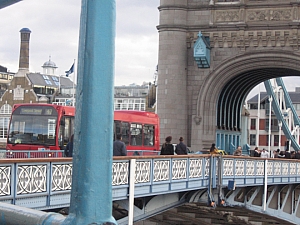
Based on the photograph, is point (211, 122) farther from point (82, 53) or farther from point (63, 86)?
point (63, 86)

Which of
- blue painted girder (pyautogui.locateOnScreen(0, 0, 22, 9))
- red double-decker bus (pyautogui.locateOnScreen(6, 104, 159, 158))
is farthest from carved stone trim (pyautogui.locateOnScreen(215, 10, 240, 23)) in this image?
blue painted girder (pyautogui.locateOnScreen(0, 0, 22, 9))

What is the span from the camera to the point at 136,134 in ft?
83.1

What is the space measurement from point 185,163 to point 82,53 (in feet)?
47.5

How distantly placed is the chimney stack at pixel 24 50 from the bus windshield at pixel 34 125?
59066 millimetres

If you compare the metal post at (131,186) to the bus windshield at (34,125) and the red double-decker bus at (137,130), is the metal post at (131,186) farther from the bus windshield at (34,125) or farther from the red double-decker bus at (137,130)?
the red double-decker bus at (137,130)

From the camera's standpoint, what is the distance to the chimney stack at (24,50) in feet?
260

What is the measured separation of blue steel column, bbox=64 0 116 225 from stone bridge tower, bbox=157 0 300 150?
103ft

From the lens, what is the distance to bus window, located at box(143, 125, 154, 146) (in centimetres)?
2625

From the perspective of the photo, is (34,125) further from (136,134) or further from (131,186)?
(131,186)

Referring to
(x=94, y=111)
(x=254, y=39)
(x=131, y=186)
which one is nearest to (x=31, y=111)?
(x=131, y=186)

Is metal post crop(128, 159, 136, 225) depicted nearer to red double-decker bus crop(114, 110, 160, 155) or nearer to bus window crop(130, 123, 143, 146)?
red double-decker bus crop(114, 110, 160, 155)

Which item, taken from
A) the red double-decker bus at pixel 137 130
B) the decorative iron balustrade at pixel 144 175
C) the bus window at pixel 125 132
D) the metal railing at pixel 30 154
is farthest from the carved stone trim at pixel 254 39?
the metal railing at pixel 30 154

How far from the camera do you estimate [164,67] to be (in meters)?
34.1

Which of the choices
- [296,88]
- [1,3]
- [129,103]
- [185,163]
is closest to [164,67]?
[185,163]
